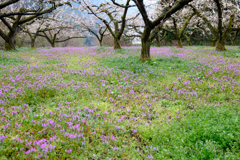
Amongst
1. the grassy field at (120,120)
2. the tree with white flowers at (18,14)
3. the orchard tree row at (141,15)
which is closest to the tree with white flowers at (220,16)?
the orchard tree row at (141,15)

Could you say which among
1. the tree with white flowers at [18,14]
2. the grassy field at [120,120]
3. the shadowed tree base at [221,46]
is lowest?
the grassy field at [120,120]

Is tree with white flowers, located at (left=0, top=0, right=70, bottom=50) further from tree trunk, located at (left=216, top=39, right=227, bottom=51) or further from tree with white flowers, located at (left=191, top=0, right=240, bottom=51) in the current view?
tree trunk, located at (left=216, top=39, right=227, bottom=51)

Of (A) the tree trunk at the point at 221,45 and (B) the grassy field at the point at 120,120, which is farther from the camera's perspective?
(A) the tree trunk at the point at 221,45

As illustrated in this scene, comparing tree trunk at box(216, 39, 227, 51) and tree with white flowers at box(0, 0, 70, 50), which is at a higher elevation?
tree with white flowers at box(0, 0, 70, 50)

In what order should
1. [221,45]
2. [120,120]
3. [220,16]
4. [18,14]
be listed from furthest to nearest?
1. [221,45]
2. [220,16]
3. [18,14]
4. [120,120]

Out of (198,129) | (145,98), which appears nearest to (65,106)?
(145,98)

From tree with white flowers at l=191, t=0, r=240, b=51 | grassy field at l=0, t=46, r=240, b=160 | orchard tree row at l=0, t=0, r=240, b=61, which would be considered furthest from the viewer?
tree with white flowers at l=191, t=0, r=240, b=51

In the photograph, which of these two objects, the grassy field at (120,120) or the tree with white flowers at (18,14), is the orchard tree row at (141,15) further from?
the grassy field at (120,120)

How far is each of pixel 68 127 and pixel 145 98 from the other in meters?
3.22

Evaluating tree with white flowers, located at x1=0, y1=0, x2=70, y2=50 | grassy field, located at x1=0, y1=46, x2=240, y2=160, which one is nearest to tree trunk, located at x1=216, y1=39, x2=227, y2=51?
grassy field, located at x1=0, y1=46, x2=240, y2=160

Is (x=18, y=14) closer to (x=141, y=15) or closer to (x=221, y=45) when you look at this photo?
(x=141, y=15)

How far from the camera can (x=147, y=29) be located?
1142 cm

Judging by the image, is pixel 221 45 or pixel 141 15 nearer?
pixel 141 15

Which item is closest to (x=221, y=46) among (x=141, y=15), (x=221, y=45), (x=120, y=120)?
(x=221, y=45)
